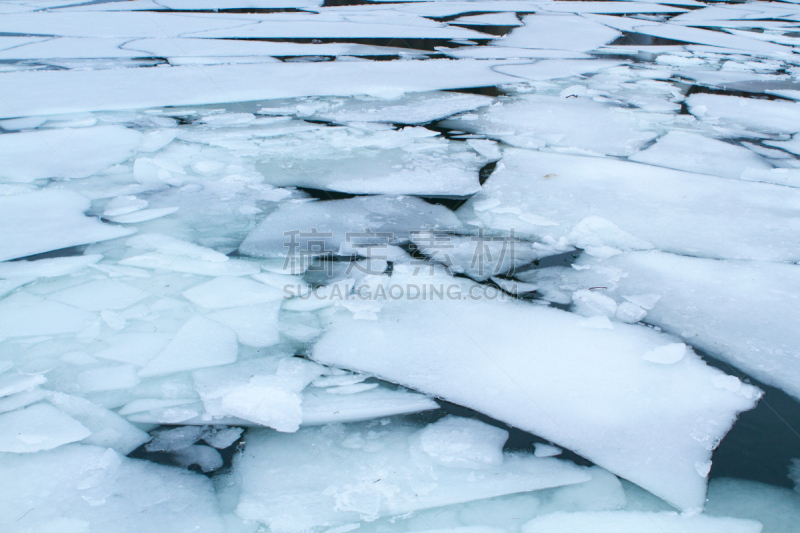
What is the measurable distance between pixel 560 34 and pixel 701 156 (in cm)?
249

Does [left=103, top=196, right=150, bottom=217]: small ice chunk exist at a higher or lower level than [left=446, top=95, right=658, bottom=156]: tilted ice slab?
lower

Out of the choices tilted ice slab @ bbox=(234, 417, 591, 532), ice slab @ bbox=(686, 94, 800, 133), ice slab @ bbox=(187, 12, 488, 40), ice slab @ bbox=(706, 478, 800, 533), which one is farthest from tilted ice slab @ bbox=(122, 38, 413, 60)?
ice slab @ bbox=(706, 478, 800, 533)

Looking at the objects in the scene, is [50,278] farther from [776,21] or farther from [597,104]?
[776,21]

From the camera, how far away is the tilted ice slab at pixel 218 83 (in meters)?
2.27

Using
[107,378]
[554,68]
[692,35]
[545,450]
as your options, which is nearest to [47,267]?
[107,378]

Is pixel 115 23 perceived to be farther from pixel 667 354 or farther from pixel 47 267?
pixel 667 354

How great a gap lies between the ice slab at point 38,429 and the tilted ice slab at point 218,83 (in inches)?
66.8

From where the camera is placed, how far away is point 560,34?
4.01 m

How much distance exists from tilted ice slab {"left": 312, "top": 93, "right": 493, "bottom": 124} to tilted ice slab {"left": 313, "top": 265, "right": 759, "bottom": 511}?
122cm

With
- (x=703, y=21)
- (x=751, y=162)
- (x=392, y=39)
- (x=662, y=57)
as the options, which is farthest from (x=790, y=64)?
(x=392, y=39)

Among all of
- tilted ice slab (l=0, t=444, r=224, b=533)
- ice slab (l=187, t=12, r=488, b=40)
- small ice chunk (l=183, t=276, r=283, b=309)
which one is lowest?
tilted ice slab (l=0, t=444, r=224, b=533)

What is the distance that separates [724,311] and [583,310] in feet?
0.87

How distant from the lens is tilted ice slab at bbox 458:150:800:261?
1.34m

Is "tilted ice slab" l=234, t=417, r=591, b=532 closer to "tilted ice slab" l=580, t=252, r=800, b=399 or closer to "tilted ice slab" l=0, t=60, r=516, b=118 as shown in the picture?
"tilted ice slab" l=580, t=252, r=800, b=399
